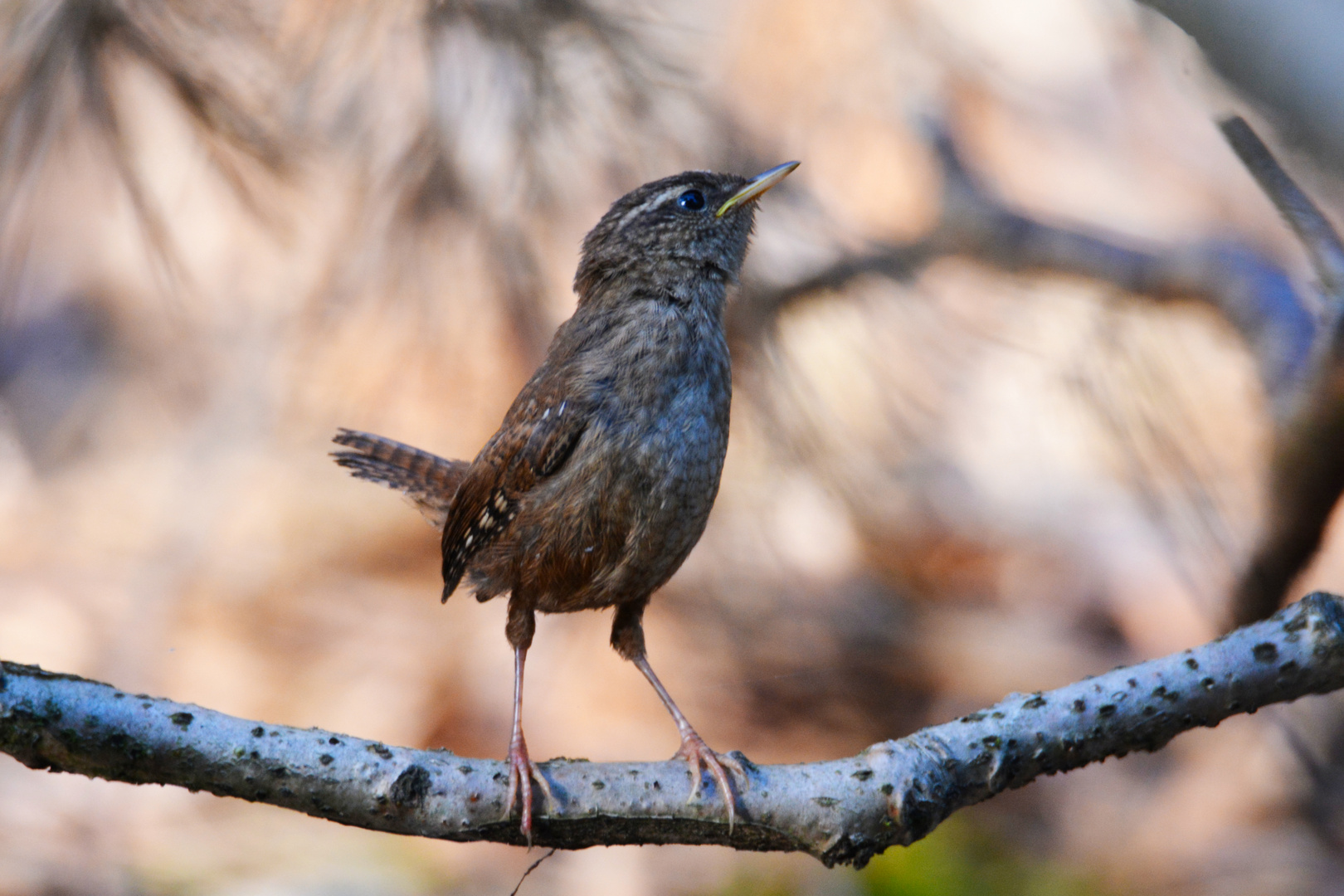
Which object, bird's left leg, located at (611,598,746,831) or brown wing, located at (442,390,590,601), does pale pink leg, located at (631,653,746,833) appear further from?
brown wing, located at (442,390,590,601)

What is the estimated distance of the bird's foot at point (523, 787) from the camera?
4.69 feet

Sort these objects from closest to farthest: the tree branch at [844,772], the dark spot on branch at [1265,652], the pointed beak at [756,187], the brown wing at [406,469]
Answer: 1. the tree branch at [844,772]
2. the dark spot on branch at [1265,652]
3. the pointed beak at [756,187]
4. the brown wing at [406,469]

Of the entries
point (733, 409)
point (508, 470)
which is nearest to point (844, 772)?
point (508, 470)

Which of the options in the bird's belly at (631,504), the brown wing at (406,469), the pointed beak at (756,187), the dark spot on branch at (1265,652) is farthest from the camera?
the brown wing at (406,469)

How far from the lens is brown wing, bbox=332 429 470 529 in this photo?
85.7 inches

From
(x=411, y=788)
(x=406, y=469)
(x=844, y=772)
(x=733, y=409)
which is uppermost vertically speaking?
(x=406, y=469)

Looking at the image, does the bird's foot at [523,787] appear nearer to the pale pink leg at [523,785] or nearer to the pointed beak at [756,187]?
the pale pink leg at [523,785]

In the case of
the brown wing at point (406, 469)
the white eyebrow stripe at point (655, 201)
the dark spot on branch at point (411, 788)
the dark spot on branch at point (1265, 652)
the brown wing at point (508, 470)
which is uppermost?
the brown wing at point (406, 469)

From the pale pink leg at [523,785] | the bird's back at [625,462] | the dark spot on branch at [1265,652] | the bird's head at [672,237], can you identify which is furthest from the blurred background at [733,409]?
the pale pink leg at [523,785]

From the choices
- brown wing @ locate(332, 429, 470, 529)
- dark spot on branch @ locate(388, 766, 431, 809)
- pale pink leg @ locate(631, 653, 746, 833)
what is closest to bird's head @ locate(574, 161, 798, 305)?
brown wing @ locate(332, 429, 470, 529)

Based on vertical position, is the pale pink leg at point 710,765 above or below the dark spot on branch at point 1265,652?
above

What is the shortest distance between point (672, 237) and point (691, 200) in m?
0.10

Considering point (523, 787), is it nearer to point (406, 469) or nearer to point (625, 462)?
point (625, 462)

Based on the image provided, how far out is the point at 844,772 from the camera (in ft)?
4.91
